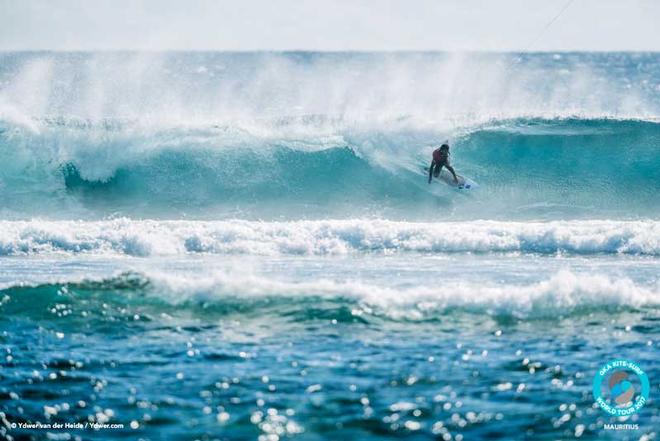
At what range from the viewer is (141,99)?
130ft

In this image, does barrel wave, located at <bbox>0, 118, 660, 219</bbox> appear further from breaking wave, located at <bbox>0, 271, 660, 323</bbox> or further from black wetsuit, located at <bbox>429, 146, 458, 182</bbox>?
breaking wave, located at <bbox>0, 271, 660, 323</bbox>

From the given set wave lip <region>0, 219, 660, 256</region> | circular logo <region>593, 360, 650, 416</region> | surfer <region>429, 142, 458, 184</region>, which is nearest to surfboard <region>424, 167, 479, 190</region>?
surfer <region>429, 142, 458, 184</region>

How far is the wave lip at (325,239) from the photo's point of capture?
1609 cm

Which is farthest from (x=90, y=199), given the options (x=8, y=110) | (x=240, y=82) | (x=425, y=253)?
(x=240, y=82)

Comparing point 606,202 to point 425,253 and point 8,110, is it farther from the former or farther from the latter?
point 8,110

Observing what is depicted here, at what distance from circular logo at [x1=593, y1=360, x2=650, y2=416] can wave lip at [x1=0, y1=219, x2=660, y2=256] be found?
7773mm

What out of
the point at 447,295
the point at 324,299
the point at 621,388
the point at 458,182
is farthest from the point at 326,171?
the point at 621,388

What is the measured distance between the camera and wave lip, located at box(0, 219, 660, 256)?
16.1 metres

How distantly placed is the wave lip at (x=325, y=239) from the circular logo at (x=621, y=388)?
7.77 meters

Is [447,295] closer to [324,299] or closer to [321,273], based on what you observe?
[324,299]

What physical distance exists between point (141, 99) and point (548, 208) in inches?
924

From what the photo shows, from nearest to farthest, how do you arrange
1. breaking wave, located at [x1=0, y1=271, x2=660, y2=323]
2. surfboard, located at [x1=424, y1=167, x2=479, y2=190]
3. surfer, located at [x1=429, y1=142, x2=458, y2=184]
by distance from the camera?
breaking wave, located at [x1=0, y1=271, x2=660, y2=323] → surfer, located at [x1=429, y1=142, x2=458, y2=184] → surfboard, located at [x1=424, y1=167, x2=479, y2=190]

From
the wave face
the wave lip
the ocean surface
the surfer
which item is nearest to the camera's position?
the ocean surface

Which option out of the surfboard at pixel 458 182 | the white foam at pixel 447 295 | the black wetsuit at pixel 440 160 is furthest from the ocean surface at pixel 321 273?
the black wetsuit at pixel 440 160
